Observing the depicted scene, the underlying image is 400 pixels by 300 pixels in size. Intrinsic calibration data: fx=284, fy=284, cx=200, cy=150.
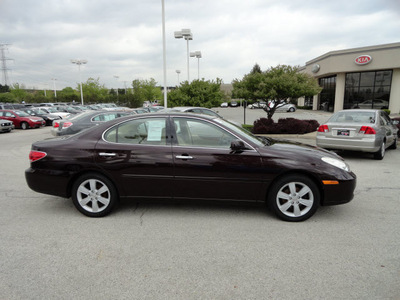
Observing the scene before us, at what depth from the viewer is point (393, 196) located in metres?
5.11

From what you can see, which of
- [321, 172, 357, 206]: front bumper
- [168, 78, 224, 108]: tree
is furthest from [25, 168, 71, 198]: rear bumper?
[168, 78, 224, 108]: tree

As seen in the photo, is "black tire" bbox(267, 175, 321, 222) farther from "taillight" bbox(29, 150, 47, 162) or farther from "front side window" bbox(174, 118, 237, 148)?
"taillight" bbox(29, 150, 47, 162)

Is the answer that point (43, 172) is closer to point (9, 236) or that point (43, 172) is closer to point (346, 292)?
point (9, 236)

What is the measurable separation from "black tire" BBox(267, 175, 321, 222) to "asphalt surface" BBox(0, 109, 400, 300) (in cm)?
15

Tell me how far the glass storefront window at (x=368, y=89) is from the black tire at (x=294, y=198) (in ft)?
107

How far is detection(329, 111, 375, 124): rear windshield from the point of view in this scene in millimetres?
8332

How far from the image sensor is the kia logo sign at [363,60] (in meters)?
29.7

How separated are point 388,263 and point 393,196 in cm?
262

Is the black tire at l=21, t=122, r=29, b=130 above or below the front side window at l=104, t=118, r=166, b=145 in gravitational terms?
below

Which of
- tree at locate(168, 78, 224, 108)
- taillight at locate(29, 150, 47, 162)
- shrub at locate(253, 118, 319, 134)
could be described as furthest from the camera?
tree at locate(168, 78, 224, 108)

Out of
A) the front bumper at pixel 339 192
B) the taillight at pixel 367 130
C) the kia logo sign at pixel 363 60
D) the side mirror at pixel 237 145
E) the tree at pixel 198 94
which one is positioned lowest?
the front bumper at pixel 339 192

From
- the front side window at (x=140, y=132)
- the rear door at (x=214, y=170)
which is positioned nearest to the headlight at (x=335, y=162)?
the rear door at (x=214, y=170)

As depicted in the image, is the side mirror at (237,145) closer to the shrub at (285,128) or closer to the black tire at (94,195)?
Answer: the black tire at (94,195)

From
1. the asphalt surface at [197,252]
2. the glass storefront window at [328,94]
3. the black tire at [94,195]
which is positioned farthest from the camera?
the glass storefront window at [328,94]
